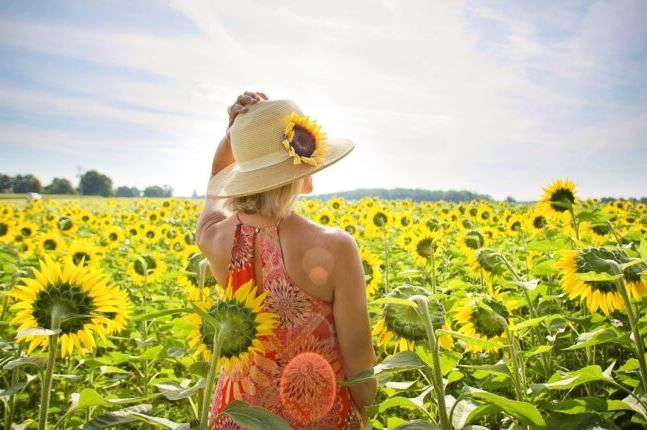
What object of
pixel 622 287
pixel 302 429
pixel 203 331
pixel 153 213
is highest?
pixel 153 213

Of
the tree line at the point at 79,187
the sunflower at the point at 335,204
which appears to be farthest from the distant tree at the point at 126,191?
the sunflower at the point at 335,204

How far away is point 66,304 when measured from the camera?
61.8 inches

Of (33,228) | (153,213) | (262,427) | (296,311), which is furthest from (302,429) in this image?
(153,213)

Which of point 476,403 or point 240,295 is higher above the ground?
point 240,295

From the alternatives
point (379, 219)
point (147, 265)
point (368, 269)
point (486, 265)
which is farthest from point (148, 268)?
point (486, 265)

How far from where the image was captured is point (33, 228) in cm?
704

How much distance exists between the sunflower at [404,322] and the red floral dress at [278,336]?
0.77 feet

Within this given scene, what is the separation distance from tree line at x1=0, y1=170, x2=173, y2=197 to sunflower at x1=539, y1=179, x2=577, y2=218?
6382 centimetres

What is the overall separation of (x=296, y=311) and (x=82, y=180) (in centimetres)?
8815

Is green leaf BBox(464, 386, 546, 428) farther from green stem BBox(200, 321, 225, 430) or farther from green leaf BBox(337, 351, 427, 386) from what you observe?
green stem BBox(200, 321, 225, 430)

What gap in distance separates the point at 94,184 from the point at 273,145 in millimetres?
86678

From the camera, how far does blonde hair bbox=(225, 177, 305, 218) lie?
6.33 feet

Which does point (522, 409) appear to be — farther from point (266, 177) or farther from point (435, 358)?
point (266, 177)

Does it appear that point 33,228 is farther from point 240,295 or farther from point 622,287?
point 622,287
